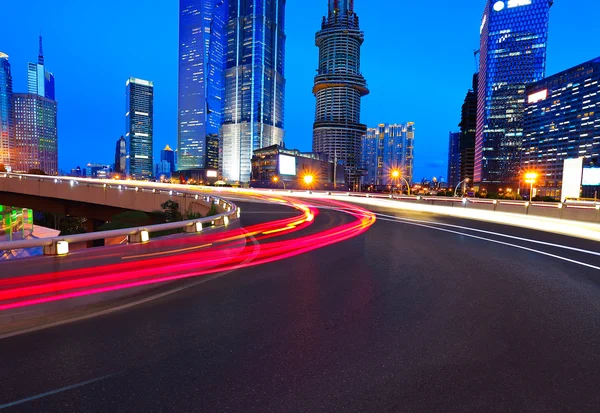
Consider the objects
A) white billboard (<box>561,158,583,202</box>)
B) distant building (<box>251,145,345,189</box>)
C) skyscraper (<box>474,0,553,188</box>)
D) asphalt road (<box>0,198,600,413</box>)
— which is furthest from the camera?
skyscraper (<box>474,0,553,188</box>)

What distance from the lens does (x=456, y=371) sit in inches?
135

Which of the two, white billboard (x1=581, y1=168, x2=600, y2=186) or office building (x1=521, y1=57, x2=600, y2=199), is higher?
office building (x1=521, y1=57, x2=600, y2=199)

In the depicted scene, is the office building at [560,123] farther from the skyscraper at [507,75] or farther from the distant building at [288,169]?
the distant building at [288,169]

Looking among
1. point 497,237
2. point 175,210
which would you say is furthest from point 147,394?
point 175,210

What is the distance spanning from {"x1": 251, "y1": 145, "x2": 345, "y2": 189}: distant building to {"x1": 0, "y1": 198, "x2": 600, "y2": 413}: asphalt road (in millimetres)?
85979

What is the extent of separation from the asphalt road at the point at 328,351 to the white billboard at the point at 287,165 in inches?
4156

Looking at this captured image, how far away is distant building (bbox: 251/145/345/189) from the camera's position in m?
105

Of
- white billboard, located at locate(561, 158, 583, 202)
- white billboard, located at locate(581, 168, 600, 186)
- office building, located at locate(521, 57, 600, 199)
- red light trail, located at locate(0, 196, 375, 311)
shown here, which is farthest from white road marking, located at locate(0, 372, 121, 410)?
office building, located at locate(521, 57, 600, 199)

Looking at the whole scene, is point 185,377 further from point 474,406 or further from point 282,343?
point 474,406

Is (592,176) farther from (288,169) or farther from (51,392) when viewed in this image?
(288,169)

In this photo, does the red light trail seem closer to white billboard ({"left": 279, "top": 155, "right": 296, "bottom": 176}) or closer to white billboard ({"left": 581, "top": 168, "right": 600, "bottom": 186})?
white billboard ({"left": 581, "top": 168, "right": 600, "bottom": 186})

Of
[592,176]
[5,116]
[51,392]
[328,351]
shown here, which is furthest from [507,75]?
[5,116]

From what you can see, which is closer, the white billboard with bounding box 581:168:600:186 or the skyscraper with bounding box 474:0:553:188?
the white billboard with bounding box 581:168:600:186

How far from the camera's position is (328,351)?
12.6ft
